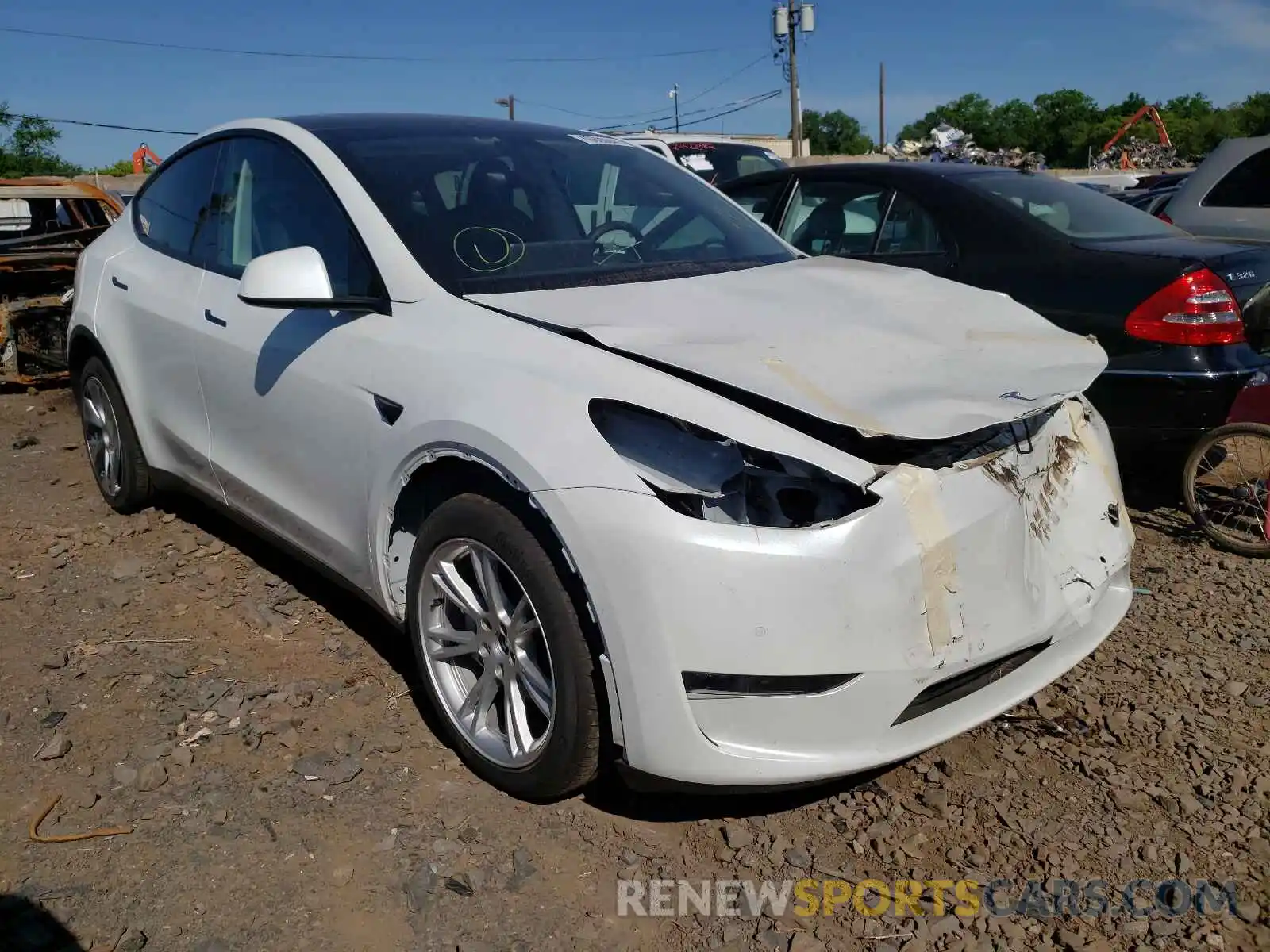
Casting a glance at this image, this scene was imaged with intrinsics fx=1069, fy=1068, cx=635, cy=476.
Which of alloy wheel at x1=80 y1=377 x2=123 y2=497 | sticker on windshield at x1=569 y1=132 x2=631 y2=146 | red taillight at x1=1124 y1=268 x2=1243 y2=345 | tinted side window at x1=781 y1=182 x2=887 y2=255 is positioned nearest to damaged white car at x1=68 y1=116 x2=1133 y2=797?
sticker on windshield at x1=569 y1=132 x2=631 y2=146

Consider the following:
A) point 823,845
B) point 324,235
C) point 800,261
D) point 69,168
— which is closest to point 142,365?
point 324,235

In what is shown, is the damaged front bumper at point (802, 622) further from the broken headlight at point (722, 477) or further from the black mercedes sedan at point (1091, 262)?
the black mercedes sedan at point (1091, 262)

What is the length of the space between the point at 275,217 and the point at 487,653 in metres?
1.73

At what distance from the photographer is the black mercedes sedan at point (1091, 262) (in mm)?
4258

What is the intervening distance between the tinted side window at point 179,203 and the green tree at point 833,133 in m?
86.1

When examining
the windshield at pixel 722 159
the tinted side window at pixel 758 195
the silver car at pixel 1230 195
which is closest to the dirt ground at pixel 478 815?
the tinted side window at pixel 758 195

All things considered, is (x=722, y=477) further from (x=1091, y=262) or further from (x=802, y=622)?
(x=1091, y=262)

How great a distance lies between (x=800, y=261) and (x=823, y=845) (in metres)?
1.94

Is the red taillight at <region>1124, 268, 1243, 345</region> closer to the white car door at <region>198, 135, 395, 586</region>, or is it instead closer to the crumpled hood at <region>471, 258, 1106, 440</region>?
the crumpled hood at <region>471, 258, 1106, 440</region>

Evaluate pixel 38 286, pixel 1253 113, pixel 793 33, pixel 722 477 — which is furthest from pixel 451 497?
pixel 1253 113

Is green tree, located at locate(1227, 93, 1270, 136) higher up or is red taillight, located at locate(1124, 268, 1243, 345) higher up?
green tree, located at locate(1227, 93, 1270, 136)

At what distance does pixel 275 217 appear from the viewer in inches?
137

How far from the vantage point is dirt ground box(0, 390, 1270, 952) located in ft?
7.43

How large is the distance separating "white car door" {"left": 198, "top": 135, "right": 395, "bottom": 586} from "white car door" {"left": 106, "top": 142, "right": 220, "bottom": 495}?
0.13 metres
